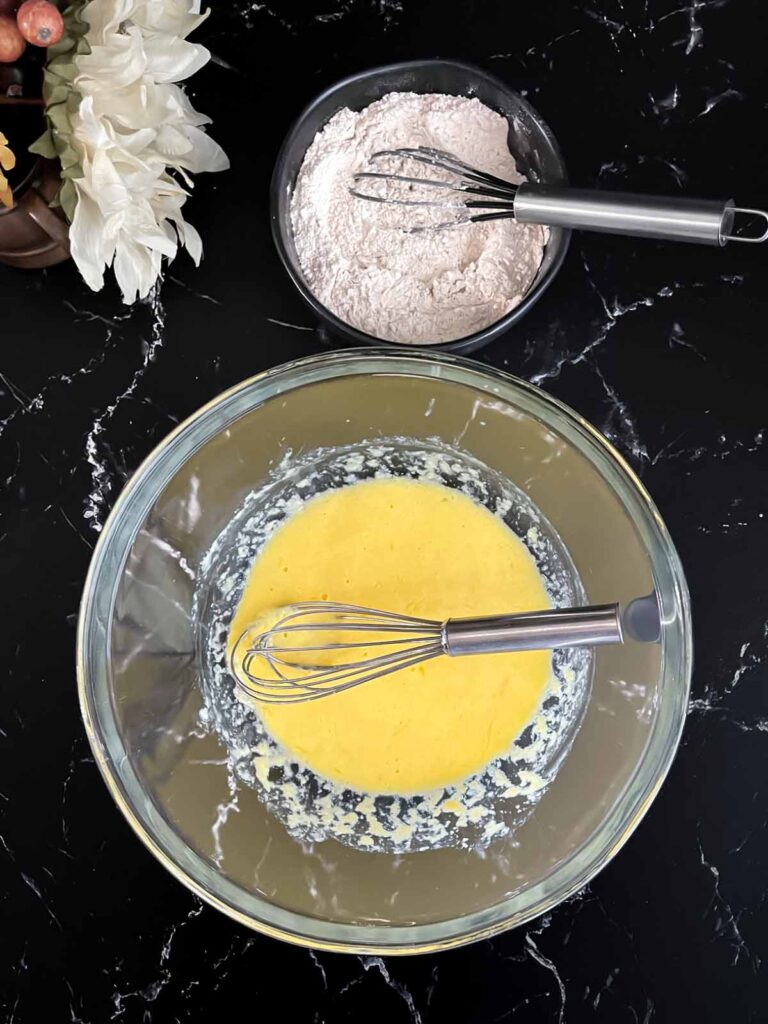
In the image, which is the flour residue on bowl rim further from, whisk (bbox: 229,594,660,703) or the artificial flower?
the artificial flower

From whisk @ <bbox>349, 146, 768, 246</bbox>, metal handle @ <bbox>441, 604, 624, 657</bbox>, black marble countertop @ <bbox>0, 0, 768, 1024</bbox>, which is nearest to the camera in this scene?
metal handle @ <bbox>441, 604, 624, 657</bbox>

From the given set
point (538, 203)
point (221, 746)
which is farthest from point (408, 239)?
point (221, 746)

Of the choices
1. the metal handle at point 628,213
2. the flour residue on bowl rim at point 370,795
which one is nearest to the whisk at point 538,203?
the metal handle at point 628,213

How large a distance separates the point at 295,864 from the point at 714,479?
53 centimetres

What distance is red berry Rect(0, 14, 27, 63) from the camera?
0.79 meters

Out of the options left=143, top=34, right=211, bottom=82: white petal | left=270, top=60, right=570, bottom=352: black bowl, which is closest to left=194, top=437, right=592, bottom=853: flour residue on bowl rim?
left=270, top=60, right=570, bottom=352: black bowl

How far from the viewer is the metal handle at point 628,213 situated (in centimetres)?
85

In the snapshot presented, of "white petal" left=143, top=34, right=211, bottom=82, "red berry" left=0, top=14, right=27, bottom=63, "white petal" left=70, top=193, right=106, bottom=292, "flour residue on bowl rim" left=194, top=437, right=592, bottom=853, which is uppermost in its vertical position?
"red berry" left=0, top=14, right=27, bottom=63

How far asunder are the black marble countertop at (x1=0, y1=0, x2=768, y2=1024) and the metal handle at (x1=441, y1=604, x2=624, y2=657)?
264mm

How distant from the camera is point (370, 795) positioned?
95 cm

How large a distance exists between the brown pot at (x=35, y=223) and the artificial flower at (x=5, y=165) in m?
0.04

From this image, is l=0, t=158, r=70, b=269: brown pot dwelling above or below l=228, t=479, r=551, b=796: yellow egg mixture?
above

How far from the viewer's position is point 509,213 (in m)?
0.91

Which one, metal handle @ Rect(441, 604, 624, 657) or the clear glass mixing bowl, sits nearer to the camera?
metal handle @ Rect(441, 604, 624, 657)
